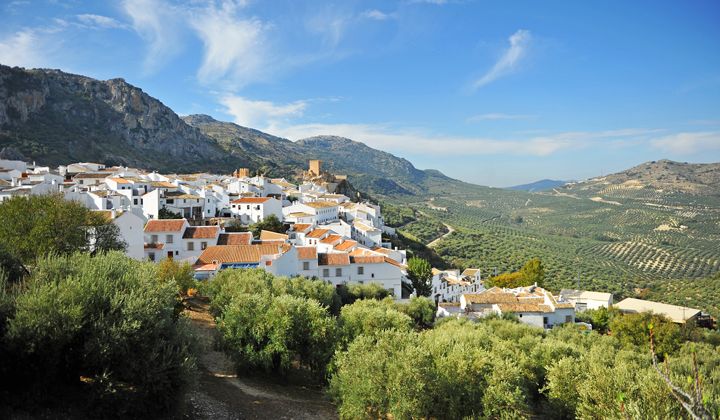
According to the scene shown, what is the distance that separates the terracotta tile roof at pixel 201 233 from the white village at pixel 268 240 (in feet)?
0.26

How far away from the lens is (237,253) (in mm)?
32938

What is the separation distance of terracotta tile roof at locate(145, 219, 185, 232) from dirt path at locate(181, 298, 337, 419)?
18.2 m

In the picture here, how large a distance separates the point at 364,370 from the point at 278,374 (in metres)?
5.19

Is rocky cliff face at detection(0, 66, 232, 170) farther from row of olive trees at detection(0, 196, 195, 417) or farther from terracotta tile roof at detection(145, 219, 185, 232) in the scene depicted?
row of olive trees at detection(0, 196, 195, 417)

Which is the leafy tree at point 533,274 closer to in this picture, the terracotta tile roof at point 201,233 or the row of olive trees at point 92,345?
the terracotta tile roof at point 201,233

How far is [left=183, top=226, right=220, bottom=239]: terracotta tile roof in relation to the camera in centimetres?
3509

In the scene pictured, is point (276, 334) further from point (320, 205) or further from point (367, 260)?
point (320, 205)

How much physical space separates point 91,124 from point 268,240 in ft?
370

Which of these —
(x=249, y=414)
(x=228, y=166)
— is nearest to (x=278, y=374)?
(x=249, y=414)

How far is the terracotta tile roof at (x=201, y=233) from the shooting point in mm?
35094

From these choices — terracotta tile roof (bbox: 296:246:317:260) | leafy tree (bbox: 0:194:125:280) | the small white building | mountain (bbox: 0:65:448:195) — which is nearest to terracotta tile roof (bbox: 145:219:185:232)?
terracotta tile roof (bbox: 296:246:317:260)

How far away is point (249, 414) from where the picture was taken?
44.5ft

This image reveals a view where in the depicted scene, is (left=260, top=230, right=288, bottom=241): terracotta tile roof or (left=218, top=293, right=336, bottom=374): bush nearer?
(left=218, top=293, right=336, bottom=374): bush

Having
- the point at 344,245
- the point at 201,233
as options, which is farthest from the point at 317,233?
the point at 201,233
